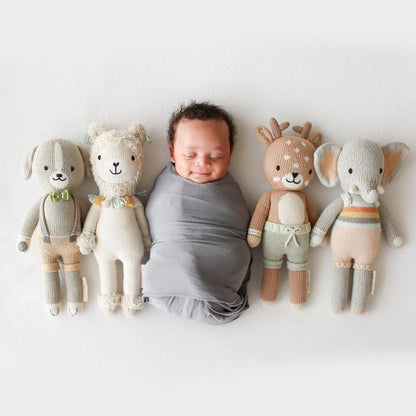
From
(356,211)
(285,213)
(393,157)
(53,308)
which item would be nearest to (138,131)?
(285,213)

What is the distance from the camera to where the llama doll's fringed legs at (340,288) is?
4.61 feet

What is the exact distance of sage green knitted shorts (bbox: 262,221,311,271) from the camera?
1351 millimetres

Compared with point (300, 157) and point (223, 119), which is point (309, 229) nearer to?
point (300, 157)

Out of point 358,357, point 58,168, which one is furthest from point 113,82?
point 358,357

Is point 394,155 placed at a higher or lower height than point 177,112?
lower

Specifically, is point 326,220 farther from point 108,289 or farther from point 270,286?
point 108,289

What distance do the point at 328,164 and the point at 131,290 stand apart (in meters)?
0.81

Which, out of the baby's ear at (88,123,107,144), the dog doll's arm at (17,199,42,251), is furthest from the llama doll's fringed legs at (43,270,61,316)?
the baby's ear at (88,123,107,144)

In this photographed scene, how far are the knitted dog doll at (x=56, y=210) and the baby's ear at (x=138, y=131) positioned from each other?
0.18 metres

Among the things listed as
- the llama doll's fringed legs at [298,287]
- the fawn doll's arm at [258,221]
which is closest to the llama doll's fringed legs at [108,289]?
the fawn doll's arm at [258,221]

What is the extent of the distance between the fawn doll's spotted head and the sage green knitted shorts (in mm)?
140

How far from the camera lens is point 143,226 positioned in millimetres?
1368

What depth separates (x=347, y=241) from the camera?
53.7 inches

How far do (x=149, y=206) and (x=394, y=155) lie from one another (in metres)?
0.87
